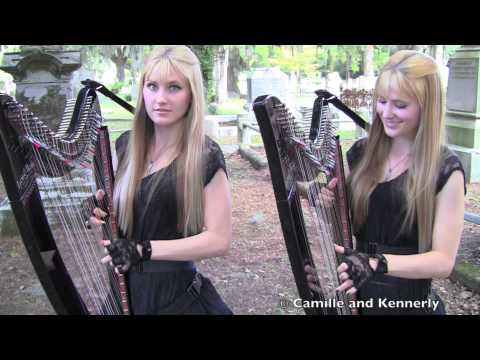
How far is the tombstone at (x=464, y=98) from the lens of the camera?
3.29 meters

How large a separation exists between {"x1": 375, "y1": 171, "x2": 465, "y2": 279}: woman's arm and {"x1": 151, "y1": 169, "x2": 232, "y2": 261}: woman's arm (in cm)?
48

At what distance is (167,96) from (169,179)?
0.78ft

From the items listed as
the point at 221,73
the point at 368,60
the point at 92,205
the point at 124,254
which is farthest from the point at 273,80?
the point at 124,254

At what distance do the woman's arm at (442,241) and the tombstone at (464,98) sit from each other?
1946 mm

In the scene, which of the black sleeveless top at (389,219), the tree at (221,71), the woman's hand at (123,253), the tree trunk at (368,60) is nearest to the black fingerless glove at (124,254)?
the woman's hand at (123,253)

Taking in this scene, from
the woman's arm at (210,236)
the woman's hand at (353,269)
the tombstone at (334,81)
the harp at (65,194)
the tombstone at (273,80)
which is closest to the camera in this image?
the harp at (65,194)

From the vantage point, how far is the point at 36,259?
1.18 meters

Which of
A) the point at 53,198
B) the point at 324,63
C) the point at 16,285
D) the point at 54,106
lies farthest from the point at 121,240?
the point at 54,106

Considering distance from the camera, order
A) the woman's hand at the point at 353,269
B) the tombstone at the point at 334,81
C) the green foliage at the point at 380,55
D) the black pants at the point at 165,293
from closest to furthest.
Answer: the woman's hand at the point at 353,269 → the black pants at the point at 165,293 → the green foliage at the point at 380,55 → the tombstone at the point at 334,81

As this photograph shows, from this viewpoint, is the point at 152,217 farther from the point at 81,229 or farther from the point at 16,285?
the point at 16,285

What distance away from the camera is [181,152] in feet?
4.86

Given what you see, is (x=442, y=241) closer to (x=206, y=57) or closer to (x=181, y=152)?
(x=181, y=152)

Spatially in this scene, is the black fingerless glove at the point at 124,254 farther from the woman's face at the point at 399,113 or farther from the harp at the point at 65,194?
the woman's face at the point at 399,113

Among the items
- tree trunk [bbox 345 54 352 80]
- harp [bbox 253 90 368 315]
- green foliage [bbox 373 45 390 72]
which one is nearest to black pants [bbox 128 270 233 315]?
harp [bbox 253 90 368 315]
